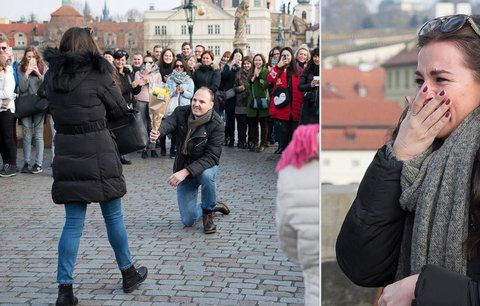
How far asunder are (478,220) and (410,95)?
0.35 meters

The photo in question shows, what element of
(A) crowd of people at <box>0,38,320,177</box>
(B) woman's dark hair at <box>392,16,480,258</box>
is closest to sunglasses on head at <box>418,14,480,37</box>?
(B) woman's dark hair at <box>392,16,480,258</box>

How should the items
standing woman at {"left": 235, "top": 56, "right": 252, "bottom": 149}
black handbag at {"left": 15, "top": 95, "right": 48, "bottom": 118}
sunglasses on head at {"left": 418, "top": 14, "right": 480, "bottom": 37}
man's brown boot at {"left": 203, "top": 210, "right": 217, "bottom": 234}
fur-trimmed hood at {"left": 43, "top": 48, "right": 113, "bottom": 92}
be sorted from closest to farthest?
sunglasses on head at {"left": 418, "top": 14, "right": 480, "bottom": 37}
fur-trimmed hood at {"left": 43, "top": 48, "right": 113, "bottom": 92}
man's brown boot at {"left": 203, "top": 210, "right": 217, "bottom": 234}
standing woman at {"left": 235, "top": 56, "right": 252, "bottom": 149}
black handbag at {"left": 15, "top": 95, "right": 48, "bottom": 118}

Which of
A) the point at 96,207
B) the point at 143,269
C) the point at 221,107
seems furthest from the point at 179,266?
Result: the point at 221,107

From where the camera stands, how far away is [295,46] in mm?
1703

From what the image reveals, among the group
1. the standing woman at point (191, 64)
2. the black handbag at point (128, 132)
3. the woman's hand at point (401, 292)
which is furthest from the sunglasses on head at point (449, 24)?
the standing woman at point (191, 64)

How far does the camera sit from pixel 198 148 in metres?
5.92

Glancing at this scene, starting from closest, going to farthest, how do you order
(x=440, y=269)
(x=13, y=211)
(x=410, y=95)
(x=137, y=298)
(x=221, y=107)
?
(x=440, y=269) → (x=410, y=95) → (x=137, y=298) → (x=13, y=211) → (x=221, y=107)

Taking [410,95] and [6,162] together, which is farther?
[6,162]

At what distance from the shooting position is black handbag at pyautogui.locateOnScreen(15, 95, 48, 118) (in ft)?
29.6

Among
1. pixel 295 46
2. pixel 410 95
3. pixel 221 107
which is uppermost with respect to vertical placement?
pixel 295 46

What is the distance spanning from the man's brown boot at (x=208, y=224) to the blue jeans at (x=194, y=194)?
4 cm

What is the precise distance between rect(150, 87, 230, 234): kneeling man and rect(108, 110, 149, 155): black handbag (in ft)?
3.16

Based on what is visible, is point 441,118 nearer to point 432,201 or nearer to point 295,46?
point 432,201

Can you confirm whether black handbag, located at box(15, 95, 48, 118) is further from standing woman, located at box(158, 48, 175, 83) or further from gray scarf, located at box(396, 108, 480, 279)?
gray scarf, located at box(396, 108, 480, 279)
